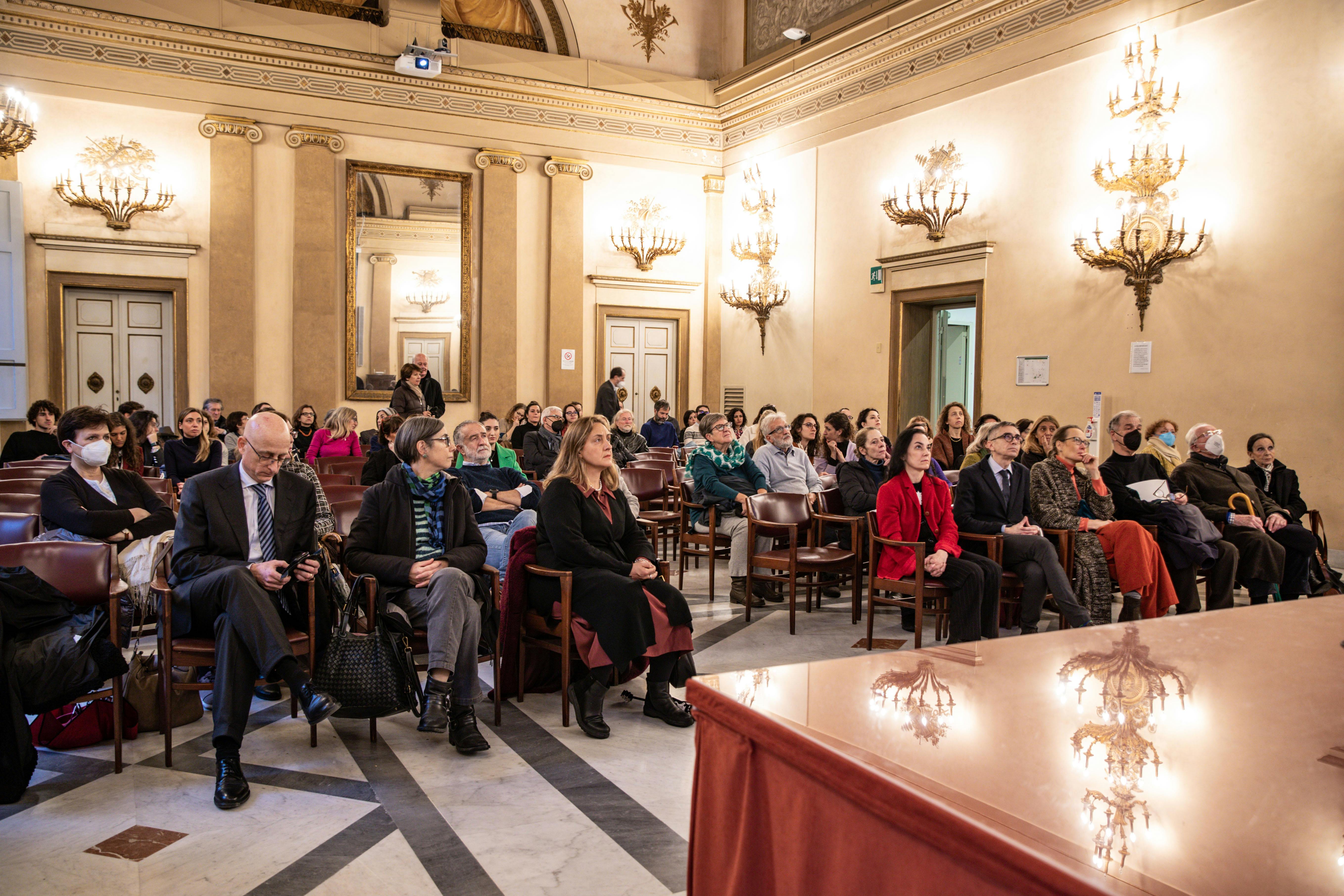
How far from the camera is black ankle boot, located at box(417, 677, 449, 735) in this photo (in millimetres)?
3527

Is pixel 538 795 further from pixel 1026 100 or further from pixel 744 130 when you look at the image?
pixel 744 130

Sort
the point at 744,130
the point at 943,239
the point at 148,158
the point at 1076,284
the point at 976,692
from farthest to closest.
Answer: the point at 744,130, the point at 148,158, the point at 943,239, the point at 1076,284, the point at 976,692

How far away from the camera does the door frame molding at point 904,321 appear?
32.1 feet

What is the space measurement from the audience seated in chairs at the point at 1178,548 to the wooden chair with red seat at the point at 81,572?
16.5 ft

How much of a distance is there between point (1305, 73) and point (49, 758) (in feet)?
28.7

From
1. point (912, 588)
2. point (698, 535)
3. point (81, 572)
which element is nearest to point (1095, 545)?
point (912, 588)

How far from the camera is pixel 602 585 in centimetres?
373

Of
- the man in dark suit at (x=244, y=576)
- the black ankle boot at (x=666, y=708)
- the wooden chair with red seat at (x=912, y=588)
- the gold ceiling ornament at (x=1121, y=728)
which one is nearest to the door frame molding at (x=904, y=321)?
the wooden chair with red seat at (x=912, y=588)

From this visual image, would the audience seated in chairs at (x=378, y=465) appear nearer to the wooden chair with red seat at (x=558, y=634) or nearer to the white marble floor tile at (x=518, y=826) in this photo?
the wooden chair with red seat at (x=558, y=634)

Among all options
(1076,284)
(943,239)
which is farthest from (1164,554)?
(943,239)

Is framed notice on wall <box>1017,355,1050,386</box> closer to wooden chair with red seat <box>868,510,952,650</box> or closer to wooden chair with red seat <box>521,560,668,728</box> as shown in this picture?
wooden chair with red seat <box>868,510,952,650</box>

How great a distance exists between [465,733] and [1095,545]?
3480 mm

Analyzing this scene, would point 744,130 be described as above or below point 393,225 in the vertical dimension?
above

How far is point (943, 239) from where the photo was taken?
10016 millimetres
